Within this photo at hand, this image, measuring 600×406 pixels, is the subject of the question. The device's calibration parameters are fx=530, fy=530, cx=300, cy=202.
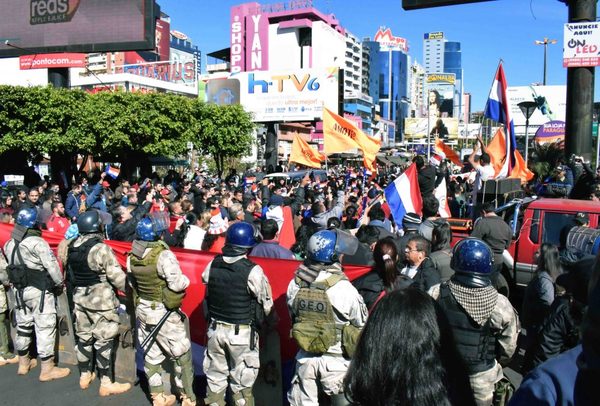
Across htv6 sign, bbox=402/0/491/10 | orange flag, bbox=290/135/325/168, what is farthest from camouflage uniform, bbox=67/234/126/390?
orange flag, bbox=290/135/325/168

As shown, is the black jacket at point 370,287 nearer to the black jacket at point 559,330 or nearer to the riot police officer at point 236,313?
the riot police officer at point 236,313

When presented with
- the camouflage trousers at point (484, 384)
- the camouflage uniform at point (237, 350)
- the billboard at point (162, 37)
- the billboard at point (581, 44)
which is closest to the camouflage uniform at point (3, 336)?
the camouflage uniform at point (237, 350)

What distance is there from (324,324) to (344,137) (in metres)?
9.12

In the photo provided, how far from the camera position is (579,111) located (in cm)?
1259

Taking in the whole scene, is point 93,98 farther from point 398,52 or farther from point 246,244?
point 398,52

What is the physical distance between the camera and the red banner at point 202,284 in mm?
4824

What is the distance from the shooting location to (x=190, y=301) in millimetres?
5398

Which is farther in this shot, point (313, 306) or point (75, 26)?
point (75, 26)

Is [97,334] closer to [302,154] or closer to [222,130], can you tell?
[302,154]

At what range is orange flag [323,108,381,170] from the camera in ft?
40.7

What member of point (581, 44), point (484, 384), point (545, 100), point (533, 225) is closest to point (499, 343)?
point (484, 384)

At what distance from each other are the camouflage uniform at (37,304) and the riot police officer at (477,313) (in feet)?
14.0

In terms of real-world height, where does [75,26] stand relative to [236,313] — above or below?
above

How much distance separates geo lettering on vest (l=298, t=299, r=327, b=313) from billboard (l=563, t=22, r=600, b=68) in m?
10.5
